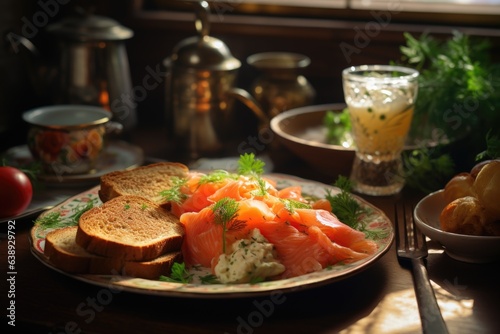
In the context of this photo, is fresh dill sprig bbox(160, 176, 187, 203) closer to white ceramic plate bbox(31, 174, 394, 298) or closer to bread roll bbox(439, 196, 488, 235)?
white ceramic plate bbox(31, 174, 394, 298)

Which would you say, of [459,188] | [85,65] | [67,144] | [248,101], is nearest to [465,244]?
[459,188]

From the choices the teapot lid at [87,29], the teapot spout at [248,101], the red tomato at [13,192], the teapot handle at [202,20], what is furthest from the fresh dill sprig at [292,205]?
the teapot lid at [87,29]

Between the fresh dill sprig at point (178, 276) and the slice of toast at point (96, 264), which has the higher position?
the slice of toast at point (96, 264)

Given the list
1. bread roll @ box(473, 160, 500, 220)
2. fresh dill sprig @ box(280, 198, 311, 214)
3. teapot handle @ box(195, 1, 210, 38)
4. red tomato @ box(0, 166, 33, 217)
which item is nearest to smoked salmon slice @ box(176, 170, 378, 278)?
fresh dill sprig @ box(280, 198, 311, 214)

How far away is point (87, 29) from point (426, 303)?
1.27 meters

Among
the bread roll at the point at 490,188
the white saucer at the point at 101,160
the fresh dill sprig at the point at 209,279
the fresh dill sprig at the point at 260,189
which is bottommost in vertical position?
the white saucer at the point at 101,160

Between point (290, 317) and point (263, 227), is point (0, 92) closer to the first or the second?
point (263, 227)

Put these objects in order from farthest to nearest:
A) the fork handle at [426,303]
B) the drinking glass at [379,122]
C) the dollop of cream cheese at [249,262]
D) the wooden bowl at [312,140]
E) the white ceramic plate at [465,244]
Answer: the wooden bowl at [312,140] → the drinking glass at [379,122] → the white ceramic plate at [465,244] → the dollop of cream cheese at [249,262] → the fork handle at [426,303]

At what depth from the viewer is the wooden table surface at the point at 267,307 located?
1149mm

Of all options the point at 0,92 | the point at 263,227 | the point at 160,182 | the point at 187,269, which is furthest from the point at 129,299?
the point at 0,92

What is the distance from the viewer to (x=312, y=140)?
2.01m

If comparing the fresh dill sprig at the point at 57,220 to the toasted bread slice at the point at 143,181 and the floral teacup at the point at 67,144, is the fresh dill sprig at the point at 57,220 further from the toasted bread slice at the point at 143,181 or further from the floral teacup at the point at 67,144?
the floral teacup at the point at 67,144

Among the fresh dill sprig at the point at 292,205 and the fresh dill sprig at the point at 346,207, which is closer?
A: the fresh dill sprig at the point at 292,205

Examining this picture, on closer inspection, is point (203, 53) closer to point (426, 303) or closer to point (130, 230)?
point (130, 230)
